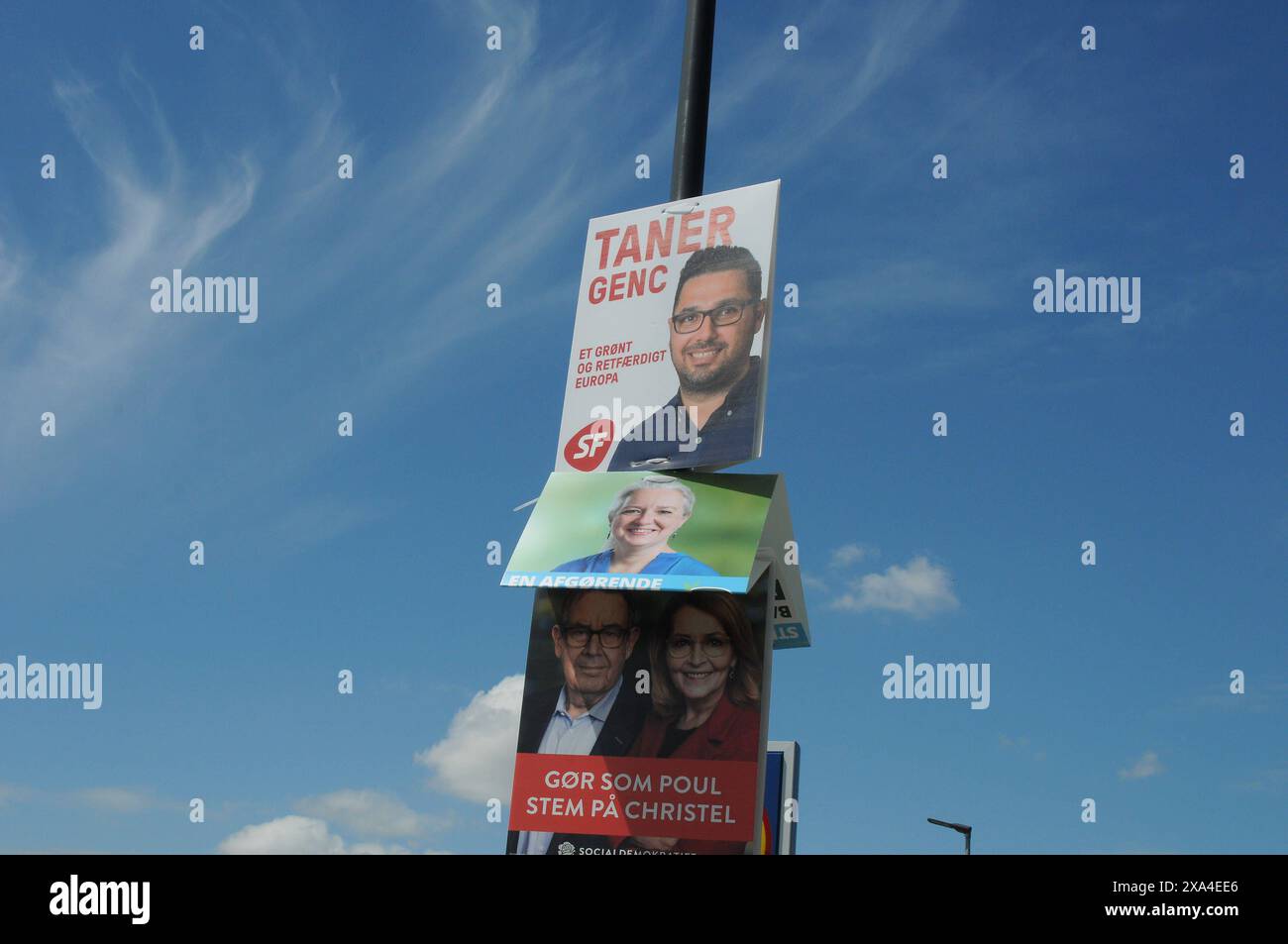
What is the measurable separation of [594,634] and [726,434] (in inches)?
110

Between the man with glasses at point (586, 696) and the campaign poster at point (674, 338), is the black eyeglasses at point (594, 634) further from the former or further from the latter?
the campaign poster at point (674, 338)

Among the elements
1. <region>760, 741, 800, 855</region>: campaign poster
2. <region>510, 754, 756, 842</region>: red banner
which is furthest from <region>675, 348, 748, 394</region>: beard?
<region>760, 741, 800, 855</region>: campaign poster

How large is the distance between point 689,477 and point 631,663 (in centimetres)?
225

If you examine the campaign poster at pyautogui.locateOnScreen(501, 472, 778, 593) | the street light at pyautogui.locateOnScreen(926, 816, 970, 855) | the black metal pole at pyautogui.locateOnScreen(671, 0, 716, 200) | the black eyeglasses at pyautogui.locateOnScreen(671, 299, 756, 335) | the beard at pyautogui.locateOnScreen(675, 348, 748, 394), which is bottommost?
the street light at pyautogui.locateOnScreen(926, 816, 970, 855)

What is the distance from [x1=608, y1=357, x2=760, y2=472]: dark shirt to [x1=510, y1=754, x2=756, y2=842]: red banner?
3.39 meters

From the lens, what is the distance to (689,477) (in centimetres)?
1401

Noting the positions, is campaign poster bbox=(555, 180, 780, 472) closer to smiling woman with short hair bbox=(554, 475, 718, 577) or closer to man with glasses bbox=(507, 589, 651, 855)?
smiling woman with short hair bbox=(554, 475, 718, 577)

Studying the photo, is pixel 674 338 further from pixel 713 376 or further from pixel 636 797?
pixel 636 797

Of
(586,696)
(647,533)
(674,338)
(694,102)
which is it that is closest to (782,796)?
(586,696)

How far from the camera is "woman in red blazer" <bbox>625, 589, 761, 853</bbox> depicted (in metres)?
13.2

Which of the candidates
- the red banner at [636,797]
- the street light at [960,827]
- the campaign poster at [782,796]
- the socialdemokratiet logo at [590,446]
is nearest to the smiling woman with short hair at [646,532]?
the socialdemokratiet logo at [590,446]

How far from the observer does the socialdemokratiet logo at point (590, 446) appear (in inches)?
577
